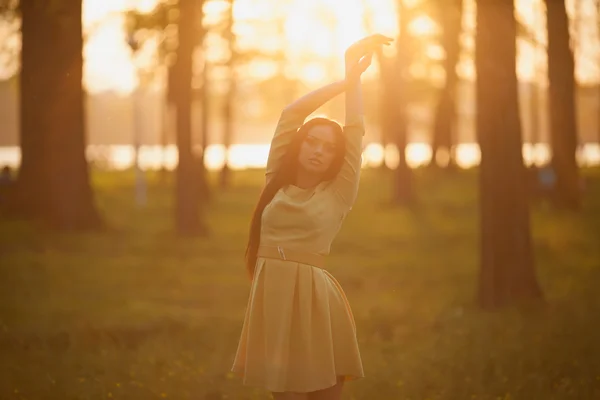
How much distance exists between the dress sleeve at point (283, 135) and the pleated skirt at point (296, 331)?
1.84 ft

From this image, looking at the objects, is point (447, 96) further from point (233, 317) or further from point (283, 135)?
point (283, 135)

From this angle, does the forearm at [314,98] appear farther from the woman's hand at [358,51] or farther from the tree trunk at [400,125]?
the tree trunk at [400,125]

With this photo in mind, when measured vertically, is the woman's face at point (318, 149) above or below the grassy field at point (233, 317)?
above

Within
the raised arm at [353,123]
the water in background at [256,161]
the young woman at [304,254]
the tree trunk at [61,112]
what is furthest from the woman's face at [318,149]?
the tree trunk at [61,112]

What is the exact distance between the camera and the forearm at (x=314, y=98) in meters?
4.86

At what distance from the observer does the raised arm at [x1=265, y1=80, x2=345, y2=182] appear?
Result: 16.0ft

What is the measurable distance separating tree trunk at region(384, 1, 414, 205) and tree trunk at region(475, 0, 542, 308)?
1542 cm

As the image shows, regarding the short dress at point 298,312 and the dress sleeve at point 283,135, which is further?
the dress sleeve at point 283,135

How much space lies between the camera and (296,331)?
181 inches

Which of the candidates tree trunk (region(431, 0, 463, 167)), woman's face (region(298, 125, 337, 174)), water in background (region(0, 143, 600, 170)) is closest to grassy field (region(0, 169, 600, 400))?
water in background (region(0, 143, 600, 170))

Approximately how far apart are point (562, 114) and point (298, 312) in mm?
20147

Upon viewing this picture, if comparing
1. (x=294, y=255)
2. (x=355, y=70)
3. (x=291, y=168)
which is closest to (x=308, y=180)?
(x=291, y=168)

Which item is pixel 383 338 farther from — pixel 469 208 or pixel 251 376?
pixel 469 208

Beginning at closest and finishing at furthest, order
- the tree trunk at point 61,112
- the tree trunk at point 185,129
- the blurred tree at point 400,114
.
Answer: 1. the tree trunk at point 61,112
2. the tree trunk at point 185,129
3. the blurred tree at point 400,114
